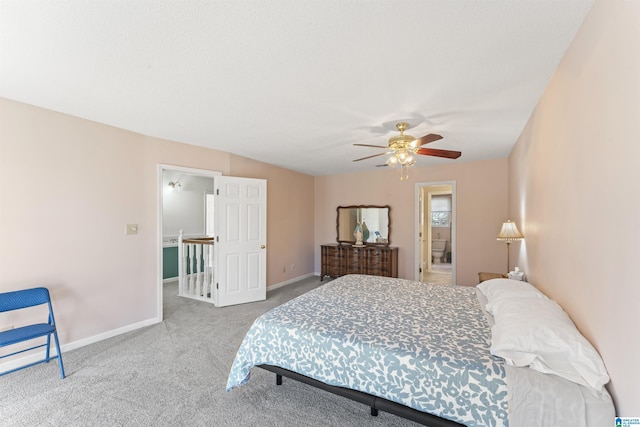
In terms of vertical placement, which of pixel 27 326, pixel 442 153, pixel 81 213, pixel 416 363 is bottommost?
pixel 27 326

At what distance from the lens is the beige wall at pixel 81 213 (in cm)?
249

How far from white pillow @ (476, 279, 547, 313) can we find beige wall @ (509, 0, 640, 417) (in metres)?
0.14

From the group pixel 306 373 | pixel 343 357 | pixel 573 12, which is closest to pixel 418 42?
pixel 573 12

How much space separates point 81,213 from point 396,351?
3.37 metres

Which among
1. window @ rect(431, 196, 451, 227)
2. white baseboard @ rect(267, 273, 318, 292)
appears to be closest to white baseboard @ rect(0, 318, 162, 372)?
white baseboard @ rect(267, 273, 318, 292)

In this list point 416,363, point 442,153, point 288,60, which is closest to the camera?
point 416,363

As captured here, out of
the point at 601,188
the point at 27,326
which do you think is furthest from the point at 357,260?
the point at 27,326

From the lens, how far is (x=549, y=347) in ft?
4.43

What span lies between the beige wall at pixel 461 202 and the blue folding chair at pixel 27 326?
4.74 metres

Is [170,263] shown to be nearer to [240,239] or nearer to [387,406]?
[240,239]

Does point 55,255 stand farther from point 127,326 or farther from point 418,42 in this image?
point 418,42

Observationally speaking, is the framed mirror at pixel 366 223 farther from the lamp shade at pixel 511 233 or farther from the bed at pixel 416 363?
the bed at pixel 416 363

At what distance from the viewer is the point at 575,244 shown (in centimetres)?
156

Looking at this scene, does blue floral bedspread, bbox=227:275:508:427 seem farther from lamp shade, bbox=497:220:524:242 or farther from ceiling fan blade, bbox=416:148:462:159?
ceiling fan blade, bbox=416:148:462:159
